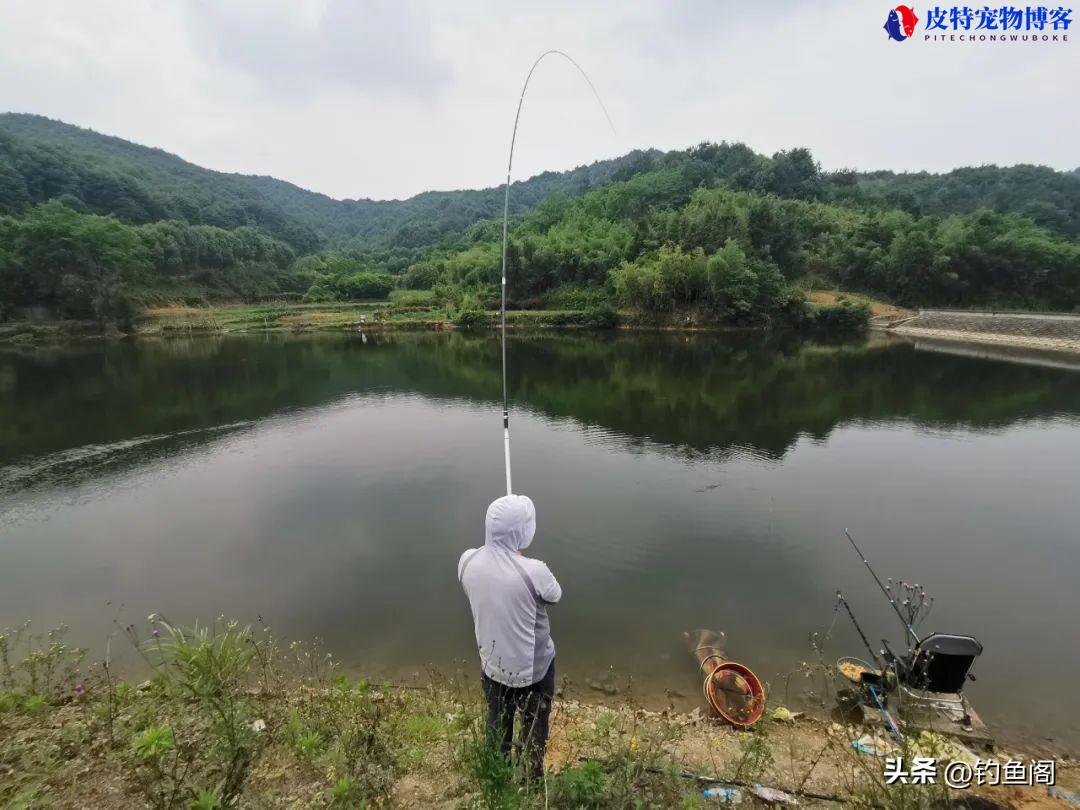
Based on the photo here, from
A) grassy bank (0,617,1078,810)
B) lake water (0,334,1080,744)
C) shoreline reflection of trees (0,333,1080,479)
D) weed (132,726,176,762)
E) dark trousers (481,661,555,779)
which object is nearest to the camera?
weed (132,726,176,762)

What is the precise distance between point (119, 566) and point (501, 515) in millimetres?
8549

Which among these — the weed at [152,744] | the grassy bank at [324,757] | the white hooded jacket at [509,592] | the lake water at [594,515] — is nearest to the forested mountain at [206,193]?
the lake water at [594,515]

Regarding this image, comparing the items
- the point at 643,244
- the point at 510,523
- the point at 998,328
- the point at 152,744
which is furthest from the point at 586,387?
the point at 643,244

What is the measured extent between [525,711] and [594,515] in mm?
6781

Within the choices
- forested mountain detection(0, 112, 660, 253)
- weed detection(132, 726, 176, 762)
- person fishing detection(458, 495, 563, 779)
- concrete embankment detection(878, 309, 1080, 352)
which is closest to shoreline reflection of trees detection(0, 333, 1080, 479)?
concrete embankment detection(878, 309, 1080, 352)

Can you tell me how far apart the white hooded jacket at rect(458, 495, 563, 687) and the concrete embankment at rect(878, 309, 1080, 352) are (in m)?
37.7

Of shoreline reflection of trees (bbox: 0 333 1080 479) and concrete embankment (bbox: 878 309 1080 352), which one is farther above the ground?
concrete embankment (bbox: 878 309 1080 352)

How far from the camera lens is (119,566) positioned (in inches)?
311

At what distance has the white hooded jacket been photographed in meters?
2.55

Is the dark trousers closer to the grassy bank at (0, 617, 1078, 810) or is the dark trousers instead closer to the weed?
the grassy bank at (0, 617, 1078, 810)

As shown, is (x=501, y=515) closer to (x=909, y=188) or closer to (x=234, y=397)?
(x=234, y=397)

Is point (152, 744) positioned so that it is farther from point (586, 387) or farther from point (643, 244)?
point (643, 244)

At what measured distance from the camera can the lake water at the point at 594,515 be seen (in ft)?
21.3

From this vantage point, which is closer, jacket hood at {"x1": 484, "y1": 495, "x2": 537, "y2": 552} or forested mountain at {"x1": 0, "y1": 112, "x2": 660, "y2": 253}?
jacket hood at {"x1": 484, "y1": 495, "x2": 537, "y2": 552}
